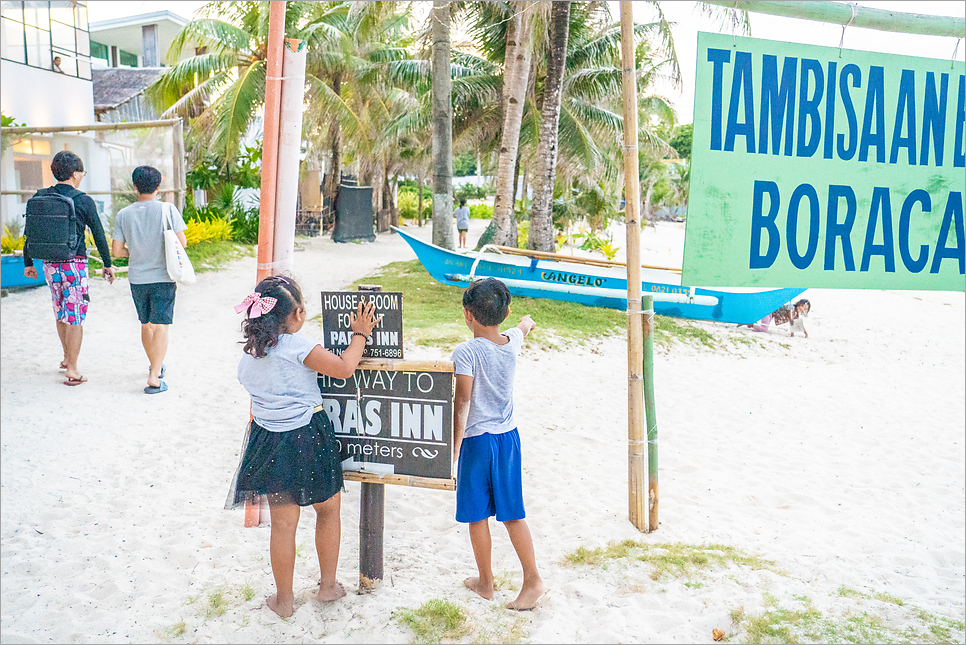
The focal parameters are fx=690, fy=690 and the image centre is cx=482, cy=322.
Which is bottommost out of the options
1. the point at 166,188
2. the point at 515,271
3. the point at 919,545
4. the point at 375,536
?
the point at 919,545

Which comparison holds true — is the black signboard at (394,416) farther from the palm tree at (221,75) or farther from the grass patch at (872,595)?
the palm tree at (221,75)

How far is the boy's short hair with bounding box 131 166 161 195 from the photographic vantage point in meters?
4.78

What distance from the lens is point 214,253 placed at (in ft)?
45.0

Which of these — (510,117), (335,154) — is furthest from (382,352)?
(335,154)

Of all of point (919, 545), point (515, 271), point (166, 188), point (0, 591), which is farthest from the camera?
point (166, 188)

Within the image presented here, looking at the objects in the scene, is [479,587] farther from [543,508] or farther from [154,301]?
[154,301]

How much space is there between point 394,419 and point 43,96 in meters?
15.7

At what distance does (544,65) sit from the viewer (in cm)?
1700

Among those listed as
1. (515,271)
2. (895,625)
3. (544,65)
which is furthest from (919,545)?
(544,65)

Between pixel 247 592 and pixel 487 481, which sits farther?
pixel 247 592

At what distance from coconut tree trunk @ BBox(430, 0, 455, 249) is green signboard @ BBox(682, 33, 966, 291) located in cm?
954

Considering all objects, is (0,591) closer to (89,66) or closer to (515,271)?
(515,271)

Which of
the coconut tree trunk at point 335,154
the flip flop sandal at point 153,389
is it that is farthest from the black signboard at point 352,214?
the flip flop sandal at point 153,389

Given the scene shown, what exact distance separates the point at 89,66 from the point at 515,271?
40.5 feet
